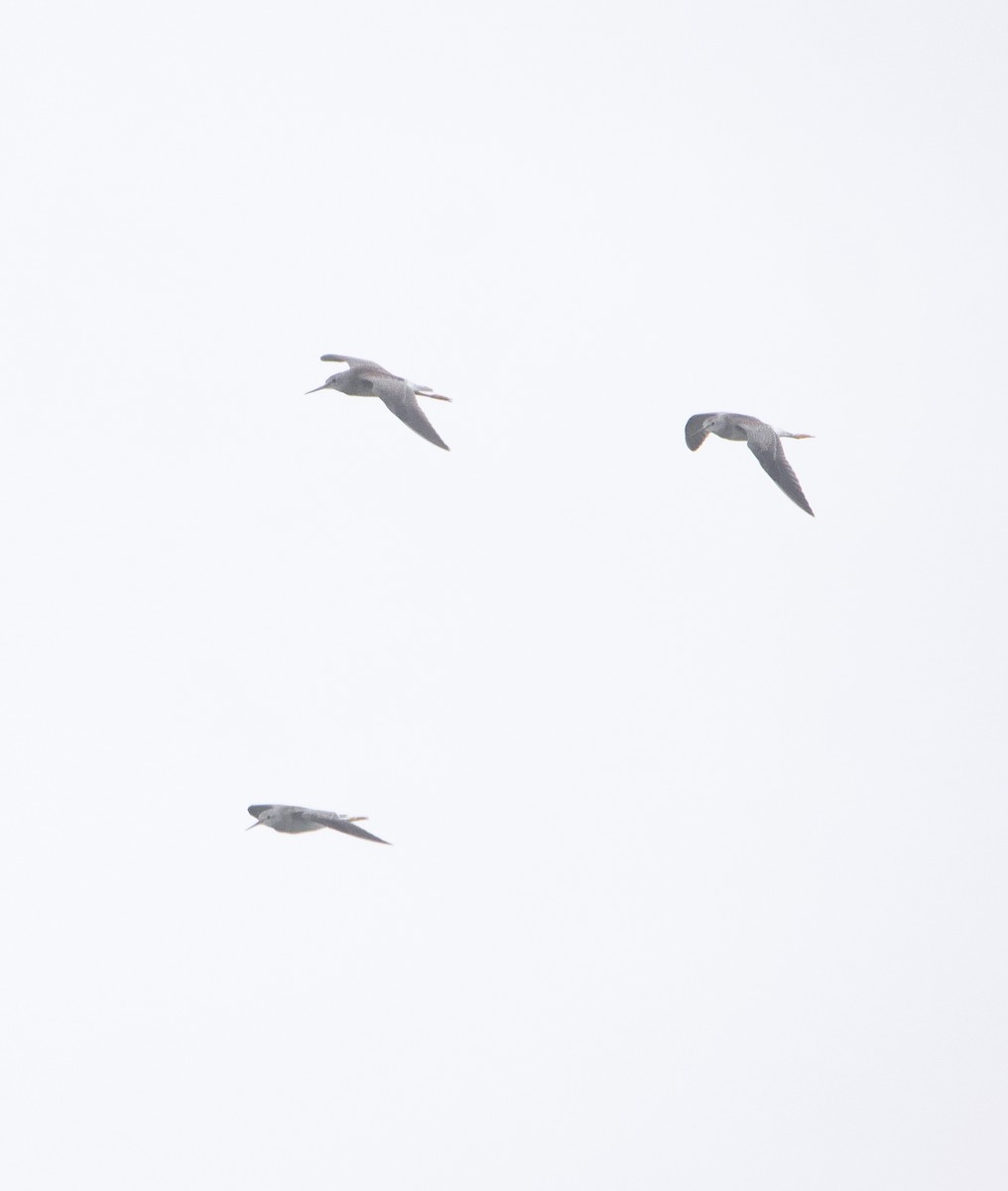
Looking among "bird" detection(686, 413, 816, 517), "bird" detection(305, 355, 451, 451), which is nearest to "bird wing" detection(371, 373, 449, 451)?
"bird" detection(305, 355, 451, 451)

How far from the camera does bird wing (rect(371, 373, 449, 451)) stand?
31859 mm

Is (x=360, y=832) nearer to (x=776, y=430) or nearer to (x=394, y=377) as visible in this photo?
(x=394, y=377)

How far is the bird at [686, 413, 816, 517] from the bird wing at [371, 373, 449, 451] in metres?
5.01

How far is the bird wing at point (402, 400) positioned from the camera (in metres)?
31.9

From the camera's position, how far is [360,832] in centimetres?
3136

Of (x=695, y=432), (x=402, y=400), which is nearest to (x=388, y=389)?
(x=402, y=400)

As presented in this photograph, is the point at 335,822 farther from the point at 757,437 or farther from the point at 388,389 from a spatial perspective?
the point at 757,437

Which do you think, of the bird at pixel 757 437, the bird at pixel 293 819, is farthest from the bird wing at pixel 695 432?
the bird at pixel 293 819

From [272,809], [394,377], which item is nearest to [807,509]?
[394,377]

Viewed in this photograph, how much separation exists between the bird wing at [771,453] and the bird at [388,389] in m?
5.38

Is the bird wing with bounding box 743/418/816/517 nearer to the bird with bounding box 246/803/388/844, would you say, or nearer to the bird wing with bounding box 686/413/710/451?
the bird wing with bounding box 686/413/710/451

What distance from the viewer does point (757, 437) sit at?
34.0 metres

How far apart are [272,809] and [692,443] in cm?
976

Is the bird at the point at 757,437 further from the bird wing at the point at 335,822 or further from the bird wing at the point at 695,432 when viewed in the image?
the bird wing at the point at 335,822
